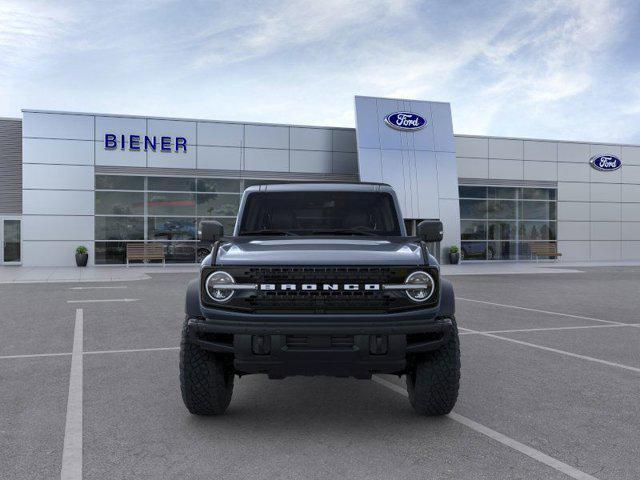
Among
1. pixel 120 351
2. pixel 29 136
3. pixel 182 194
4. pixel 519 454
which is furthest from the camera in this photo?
pixel 182 194

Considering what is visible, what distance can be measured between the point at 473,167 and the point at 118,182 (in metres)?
17.5

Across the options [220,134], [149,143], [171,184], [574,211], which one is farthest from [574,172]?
[149,143]

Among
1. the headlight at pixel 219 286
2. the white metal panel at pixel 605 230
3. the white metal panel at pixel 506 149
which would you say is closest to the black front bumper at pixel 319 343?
the headlight at pixel 219 286

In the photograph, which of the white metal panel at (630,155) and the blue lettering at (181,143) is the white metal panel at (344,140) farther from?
the white metal panel at (630,155)

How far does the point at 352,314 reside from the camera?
400cm

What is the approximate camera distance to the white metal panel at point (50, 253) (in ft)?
82.0

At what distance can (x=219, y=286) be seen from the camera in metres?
4.08

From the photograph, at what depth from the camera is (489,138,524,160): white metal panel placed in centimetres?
3022

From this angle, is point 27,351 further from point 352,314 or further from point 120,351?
point 352,314

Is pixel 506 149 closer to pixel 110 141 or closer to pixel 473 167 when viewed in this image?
pixel 473 167

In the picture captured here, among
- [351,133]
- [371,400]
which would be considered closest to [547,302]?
[371,400]

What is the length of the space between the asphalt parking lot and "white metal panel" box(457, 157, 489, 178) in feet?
71.7

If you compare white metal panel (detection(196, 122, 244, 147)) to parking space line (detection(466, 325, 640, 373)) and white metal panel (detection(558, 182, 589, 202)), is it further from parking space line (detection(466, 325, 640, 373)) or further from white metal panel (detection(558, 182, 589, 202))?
parking space line (detection(466, 325, 640, 373))

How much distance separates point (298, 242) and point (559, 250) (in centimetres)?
3050
